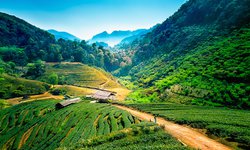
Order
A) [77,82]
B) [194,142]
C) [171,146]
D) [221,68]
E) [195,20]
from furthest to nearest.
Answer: [195,20]
[77,82]
[221,68]
[194,142]
[171,146]

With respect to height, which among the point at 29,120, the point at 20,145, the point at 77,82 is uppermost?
the point at 77,82

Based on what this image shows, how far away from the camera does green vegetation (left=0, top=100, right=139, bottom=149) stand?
39.4 m

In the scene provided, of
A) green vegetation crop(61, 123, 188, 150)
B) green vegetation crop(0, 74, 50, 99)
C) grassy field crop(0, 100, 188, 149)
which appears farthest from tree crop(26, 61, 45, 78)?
green vegetation crop(61, 123, 188, 150)

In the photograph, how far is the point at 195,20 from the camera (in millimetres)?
150375

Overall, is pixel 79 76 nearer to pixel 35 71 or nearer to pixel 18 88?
pixel 35 71

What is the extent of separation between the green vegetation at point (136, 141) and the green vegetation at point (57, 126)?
6.82m

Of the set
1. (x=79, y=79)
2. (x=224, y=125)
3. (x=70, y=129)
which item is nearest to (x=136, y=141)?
(x=224, y=125)

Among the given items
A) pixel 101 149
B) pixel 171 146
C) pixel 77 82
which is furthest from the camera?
pixel 77 82

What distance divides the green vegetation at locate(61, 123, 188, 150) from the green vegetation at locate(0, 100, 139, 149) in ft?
22.4

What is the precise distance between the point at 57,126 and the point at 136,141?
1106 inches

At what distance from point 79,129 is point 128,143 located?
19.1 meters

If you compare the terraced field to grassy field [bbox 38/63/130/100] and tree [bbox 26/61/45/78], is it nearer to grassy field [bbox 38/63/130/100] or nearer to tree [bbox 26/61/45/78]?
grassy field [bbox 38/63/130/100]

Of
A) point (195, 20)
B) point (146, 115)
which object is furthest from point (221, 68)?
point (195, 20)

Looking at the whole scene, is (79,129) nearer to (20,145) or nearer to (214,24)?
(20,145)
